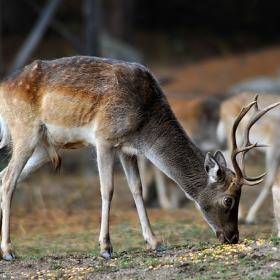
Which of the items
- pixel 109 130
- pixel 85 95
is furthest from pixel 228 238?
pixel 85 95

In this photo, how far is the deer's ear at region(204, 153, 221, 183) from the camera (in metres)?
6.78

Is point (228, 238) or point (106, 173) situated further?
point (106, 173)

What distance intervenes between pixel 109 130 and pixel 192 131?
22.4 ft

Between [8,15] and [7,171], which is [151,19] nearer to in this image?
[8,15]

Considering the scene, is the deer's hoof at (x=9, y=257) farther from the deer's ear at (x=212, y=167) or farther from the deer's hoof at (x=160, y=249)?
the deer's ear at (x=212, y=167)

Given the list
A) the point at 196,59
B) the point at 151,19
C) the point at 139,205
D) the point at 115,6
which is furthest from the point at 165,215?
the point at 151,19

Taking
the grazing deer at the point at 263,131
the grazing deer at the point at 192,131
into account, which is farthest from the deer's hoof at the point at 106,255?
the grazing deer at the point at 192,131

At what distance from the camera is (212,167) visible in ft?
22.5

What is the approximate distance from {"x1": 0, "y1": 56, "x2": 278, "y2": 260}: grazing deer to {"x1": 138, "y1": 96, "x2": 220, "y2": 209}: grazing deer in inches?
244

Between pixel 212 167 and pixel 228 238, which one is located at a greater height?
pixel 212 167

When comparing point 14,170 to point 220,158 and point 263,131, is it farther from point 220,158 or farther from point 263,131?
point 263,131

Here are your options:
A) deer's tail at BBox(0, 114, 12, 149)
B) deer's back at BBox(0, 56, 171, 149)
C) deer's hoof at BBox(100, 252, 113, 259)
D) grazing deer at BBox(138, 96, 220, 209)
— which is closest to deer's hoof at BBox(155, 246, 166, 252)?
deer's hoof at BBox(100, 252, 113, 259)

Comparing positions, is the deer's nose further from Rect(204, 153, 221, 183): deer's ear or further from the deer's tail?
the deer's tail

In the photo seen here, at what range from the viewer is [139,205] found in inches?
288
